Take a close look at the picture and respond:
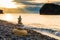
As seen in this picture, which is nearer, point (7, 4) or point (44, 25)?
point (44, 25)

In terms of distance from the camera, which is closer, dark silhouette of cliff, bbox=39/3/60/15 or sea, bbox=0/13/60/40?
sea, bbox=0/13/60/40

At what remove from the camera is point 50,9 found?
866 cm

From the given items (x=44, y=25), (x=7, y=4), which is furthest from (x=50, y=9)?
(x=44, y=25)

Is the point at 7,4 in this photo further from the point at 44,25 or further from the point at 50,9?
the point at 44,25

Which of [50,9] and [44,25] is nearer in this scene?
[44,25]

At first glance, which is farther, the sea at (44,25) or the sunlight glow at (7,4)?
the sunlight glow at (7,4)

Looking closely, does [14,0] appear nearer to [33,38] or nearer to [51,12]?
[51,12]

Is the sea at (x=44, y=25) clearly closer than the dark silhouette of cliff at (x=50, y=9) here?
Yes

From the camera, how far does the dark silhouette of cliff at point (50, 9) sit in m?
8.47

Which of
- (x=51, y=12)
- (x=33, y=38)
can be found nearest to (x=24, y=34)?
(x=33, y=38)

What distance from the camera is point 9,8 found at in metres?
8.72

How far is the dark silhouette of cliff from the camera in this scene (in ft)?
27.8

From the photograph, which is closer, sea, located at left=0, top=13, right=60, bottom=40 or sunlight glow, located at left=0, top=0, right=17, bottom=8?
sea, located at left=0, top=13, right=60, bottom=40

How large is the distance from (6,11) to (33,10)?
1.17m
